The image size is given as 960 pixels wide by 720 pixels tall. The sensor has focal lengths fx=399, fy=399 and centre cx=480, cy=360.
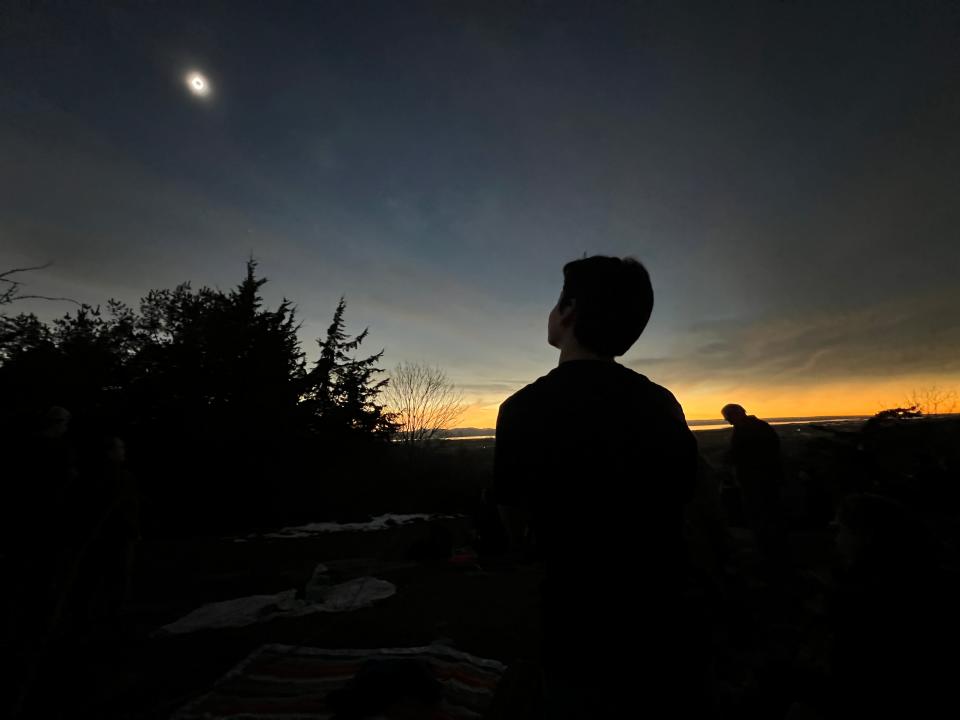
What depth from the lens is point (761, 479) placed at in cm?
512

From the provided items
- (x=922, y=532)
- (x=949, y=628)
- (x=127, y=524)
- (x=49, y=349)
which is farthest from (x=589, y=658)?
(x=49, y=349)

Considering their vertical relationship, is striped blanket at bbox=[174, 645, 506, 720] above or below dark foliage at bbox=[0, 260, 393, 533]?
below

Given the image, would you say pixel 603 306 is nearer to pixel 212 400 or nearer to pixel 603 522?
pixel 603 522

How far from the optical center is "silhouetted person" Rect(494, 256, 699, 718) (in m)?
0.92

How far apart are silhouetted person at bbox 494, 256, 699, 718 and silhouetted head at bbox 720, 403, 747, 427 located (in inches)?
206

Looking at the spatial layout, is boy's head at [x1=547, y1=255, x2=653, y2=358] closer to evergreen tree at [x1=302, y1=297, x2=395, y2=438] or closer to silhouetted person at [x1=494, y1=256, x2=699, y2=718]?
silhouetted person at [x1=494, y1=256, x2=699, y2=718]

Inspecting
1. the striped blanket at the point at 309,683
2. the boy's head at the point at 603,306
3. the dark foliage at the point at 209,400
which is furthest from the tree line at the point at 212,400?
the boy's head at the point at 603,306

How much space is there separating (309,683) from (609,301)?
4034mm

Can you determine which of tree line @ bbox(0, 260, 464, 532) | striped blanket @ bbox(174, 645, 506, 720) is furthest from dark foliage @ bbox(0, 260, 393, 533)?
striped blanket @ bbox(174, 645, 506, 720)

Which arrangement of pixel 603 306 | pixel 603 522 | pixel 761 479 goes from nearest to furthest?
pixel 603 522 → pixel 603 306 → pixel 761 479

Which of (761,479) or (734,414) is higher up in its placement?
(734,414)

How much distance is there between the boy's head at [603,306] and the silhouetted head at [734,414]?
517cm

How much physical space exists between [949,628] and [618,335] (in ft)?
6.20

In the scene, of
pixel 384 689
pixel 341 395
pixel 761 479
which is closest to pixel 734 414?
pixel 761 479
